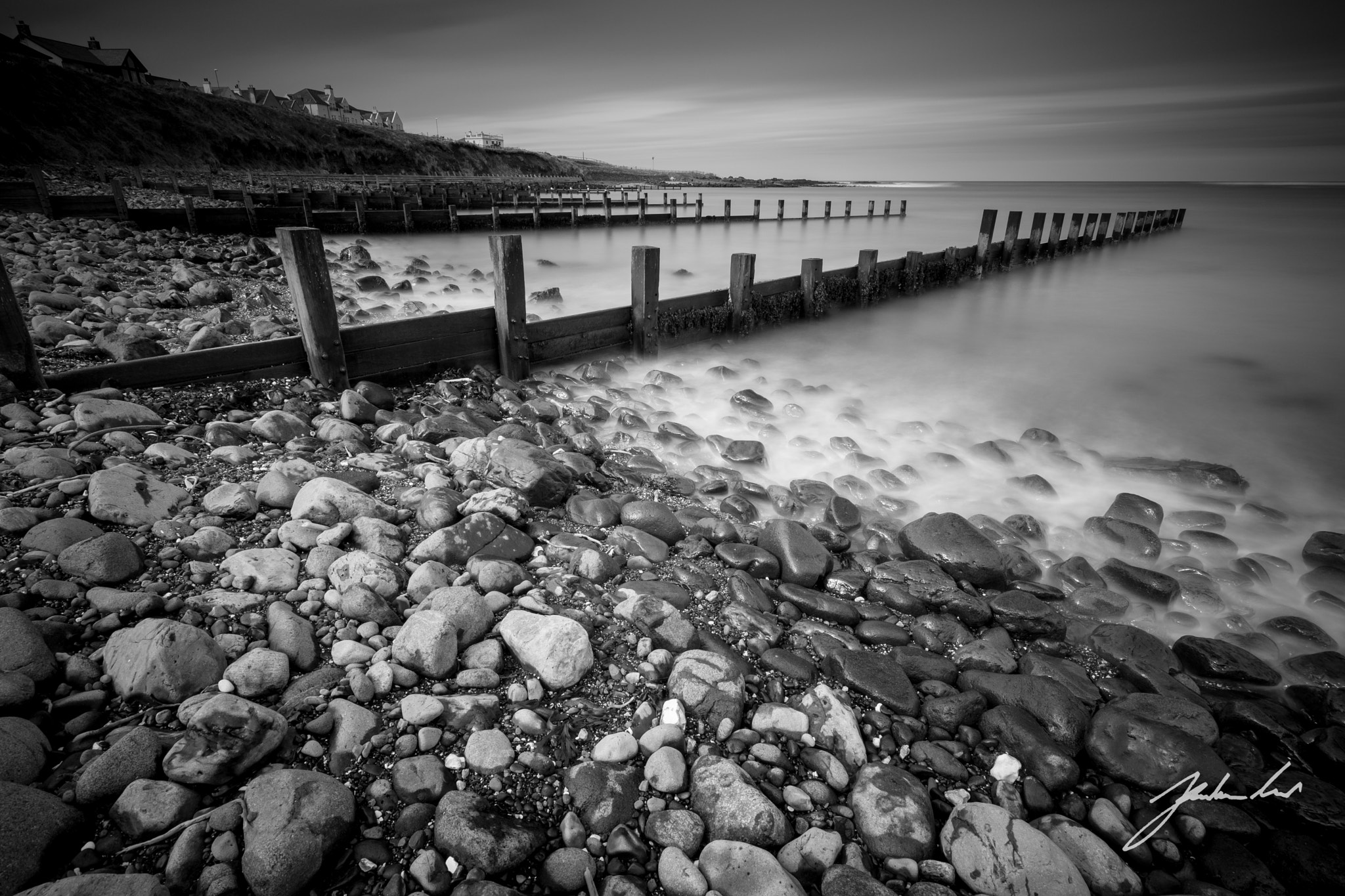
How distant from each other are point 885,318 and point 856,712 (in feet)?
32.4

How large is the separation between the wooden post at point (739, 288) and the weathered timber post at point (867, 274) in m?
3.43

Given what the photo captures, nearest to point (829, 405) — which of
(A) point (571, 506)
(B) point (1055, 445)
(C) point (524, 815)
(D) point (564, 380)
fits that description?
(B) point (1055, 445)

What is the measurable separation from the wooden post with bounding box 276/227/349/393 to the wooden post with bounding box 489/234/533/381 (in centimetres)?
147

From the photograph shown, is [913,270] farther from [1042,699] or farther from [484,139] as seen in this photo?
[484,139]

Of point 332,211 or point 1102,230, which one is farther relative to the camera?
point 1102,230

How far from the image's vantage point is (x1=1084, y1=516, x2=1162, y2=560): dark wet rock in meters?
4.16

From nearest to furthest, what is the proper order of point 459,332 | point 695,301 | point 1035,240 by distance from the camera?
1. point 459,332
2. point 695,301
3. point 1035,240

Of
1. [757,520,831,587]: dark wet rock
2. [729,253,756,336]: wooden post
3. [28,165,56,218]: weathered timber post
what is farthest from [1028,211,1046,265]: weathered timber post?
[28,165,56,218]: weathered timber post

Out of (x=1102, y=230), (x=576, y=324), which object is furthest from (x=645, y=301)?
(x=1102, y=230)

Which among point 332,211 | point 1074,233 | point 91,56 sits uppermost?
point 91,56

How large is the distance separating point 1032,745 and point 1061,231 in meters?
24.9

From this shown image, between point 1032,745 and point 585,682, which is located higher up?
point 585,682

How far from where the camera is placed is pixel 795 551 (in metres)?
3.44

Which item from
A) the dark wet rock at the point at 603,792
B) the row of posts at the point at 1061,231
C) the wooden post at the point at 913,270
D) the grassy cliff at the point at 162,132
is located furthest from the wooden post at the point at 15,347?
the grassy cliff at the point at 162,132
